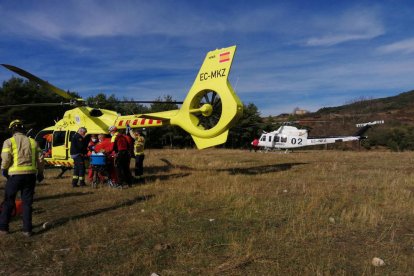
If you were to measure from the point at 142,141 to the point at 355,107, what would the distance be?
9365 cm

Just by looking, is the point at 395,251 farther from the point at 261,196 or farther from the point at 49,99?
the point at 49,99

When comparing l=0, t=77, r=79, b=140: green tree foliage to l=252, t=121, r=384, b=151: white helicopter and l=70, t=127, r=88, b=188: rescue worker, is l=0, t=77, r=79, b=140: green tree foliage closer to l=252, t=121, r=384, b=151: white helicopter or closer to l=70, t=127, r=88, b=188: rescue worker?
l=252, t=121, r=384, b=151: white helicopter

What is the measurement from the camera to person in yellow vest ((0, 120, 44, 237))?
6.45m

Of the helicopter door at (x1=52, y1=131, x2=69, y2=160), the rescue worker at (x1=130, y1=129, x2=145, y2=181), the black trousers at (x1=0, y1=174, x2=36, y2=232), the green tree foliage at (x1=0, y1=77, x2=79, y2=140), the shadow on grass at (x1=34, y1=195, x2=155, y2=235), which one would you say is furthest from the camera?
the green tree foliage at (x1=0, y1=77, x2=79, y2=140)

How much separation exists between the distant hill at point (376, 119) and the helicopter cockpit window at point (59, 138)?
1499 cm

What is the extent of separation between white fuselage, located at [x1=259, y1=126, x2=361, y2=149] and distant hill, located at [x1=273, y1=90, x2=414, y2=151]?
5.43 ft

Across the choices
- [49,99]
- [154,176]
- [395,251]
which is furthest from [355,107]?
[395,251]

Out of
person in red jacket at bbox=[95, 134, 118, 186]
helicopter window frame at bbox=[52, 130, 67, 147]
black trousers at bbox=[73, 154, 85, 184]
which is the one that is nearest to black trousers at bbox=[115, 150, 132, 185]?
person in red jacket at bbox=[95, 134, 118, 186]

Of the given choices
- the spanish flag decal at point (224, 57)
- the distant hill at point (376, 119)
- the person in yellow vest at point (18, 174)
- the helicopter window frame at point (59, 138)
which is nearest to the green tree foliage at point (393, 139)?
the distant hill at point (376, 119)

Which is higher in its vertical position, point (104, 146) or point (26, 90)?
point (26, 90)

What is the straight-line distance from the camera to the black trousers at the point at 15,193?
254 inches

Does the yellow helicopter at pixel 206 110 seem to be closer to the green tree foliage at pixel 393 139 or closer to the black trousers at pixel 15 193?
the black trousers at pixel 15 193

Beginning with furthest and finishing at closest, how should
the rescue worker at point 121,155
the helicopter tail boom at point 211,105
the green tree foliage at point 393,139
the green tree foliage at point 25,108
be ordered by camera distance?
the green tree foliage at point 393,139 → the green tree foliage at point 25,108 → the rescue worker at point 121,155 → the helicopter tail boom at point 211,105

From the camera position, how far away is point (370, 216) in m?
6.79
